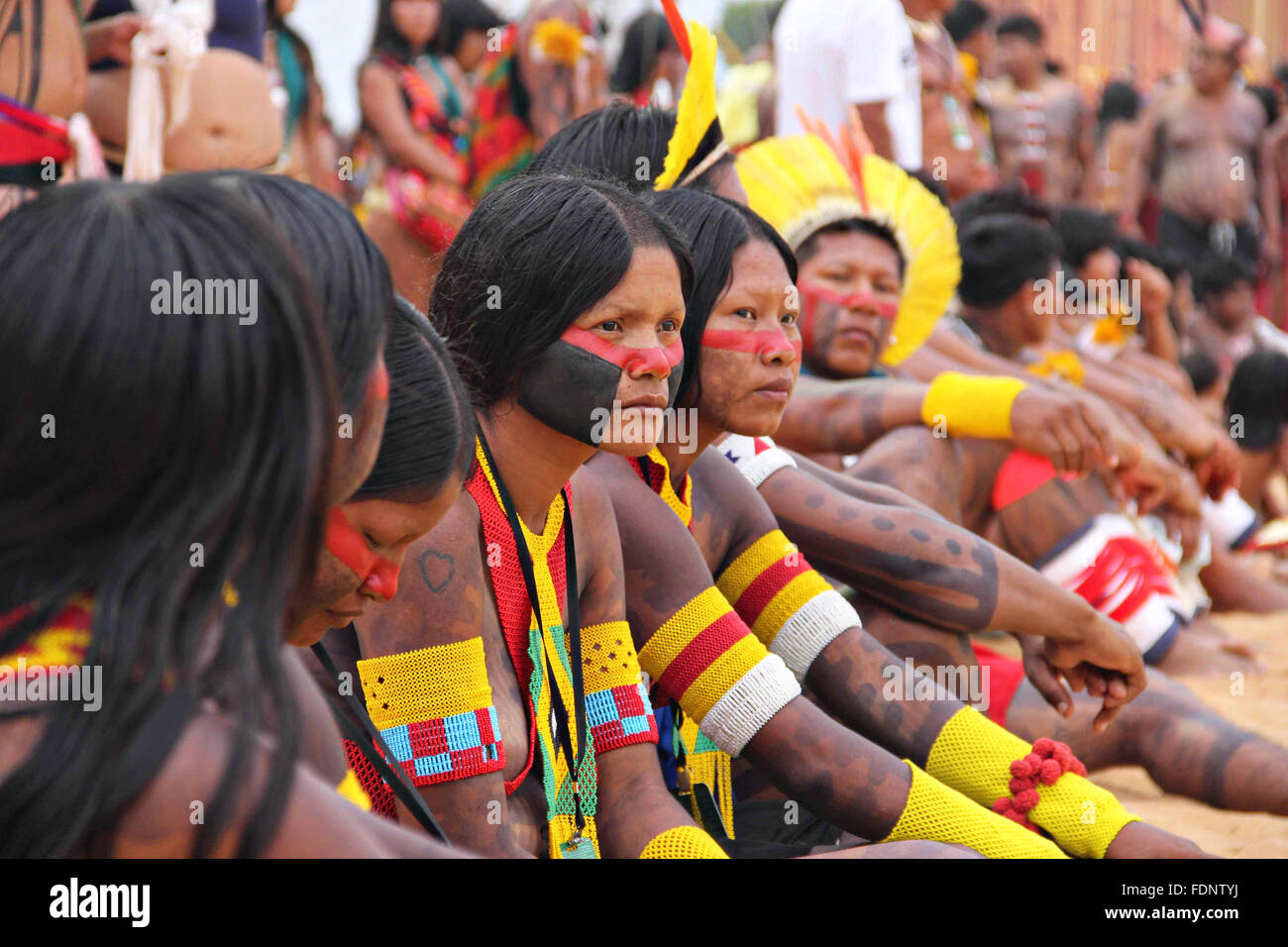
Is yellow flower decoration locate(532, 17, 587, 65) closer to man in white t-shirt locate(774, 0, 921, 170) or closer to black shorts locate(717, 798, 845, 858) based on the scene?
man in white t-shirt locate(774, 0, 921, 170)

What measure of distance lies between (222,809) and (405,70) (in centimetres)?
685

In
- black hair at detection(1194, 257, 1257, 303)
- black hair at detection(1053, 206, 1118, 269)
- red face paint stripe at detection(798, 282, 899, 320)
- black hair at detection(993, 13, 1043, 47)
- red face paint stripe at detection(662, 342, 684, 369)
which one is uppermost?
black hair at detection(993, 13, 1043, 47)

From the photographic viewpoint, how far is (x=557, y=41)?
296 inches

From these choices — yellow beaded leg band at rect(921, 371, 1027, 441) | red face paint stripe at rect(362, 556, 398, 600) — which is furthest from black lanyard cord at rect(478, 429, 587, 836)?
yellow beaded leg band at rect(921, 371, 1027, 441)

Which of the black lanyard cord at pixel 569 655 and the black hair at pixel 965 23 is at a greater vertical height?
the black hair at pixel 965 23

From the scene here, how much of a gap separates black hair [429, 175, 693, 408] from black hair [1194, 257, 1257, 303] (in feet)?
27.7

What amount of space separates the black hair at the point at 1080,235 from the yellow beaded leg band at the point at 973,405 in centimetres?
433

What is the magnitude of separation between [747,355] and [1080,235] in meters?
5.93

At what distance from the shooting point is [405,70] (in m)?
7.62

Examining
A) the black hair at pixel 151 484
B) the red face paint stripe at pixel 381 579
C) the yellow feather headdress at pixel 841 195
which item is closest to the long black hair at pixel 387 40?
the yellow feather headdress at pixel 841 195

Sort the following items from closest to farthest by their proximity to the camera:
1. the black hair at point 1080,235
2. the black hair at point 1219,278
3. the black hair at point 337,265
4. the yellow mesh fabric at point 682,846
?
the black hair at point 337,265 → the yellow mesh fabric at point 682,846 → the black hair at point 1080,235 → the black hair at point 1219,278

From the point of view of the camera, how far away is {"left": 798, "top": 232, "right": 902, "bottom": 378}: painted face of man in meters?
4.38

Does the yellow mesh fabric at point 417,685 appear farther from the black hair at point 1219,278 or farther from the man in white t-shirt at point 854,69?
the black hair at point 1219,278

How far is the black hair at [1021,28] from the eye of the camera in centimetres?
1202
